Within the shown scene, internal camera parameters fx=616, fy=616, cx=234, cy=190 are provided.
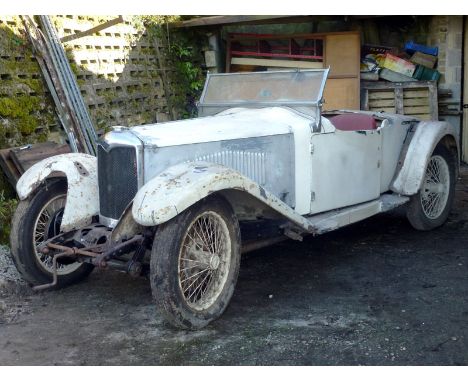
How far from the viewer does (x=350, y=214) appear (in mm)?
5074

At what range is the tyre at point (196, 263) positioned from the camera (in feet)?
11.9

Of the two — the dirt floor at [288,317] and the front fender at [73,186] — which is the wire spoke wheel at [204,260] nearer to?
the dirt floor at [288,317]

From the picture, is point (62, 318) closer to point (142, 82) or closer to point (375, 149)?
point (375, 149)

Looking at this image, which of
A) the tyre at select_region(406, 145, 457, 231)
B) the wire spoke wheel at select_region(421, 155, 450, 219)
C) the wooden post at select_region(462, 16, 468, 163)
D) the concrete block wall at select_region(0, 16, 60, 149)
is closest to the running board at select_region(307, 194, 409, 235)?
the tyre at select_region(406, 145, 457, 231)

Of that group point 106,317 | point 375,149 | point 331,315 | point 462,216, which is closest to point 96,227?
point 106,317

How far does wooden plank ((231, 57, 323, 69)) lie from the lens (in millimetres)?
9719

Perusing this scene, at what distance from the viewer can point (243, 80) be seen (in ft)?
18.1

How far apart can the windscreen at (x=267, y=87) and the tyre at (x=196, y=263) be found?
1.55 m

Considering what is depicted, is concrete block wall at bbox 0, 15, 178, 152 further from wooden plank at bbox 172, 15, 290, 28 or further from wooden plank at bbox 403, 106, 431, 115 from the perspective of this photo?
wooden plank at bbox 403, 106, 431, 115

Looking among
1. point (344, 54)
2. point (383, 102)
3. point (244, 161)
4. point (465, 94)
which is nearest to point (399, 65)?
point (383, 102)

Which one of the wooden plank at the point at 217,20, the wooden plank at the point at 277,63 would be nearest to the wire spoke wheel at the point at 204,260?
the wooden plank at the point at 217,20

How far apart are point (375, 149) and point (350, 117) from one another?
0.39m

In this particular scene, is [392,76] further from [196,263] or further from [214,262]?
[196,263]

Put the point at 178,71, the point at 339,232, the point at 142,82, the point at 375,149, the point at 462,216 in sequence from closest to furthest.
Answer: the point at 375,149 < the point at 339,232 < the point at 462,216 < the point at 142,82 < the point at 178,71
